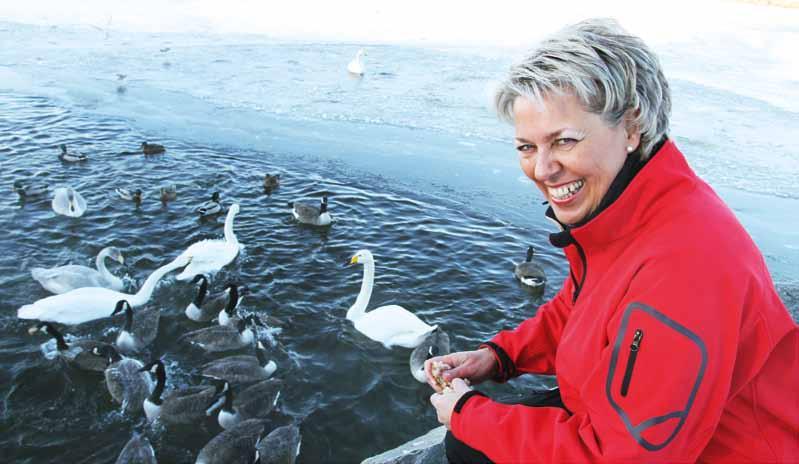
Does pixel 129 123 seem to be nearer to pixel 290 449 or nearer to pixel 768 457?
pixel 290 449

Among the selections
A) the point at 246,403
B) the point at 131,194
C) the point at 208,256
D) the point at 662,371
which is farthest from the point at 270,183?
the point at 662,371

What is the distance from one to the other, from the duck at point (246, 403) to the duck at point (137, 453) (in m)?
0.66

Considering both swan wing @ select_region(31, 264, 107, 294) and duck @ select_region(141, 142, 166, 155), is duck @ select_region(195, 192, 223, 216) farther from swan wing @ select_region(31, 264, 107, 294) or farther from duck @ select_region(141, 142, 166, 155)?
duck @ select_region(141, 142, 166, 155)

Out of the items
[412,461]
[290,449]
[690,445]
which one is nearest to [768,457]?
[690,445]

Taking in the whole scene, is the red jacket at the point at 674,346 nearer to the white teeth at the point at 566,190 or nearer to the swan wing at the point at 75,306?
the white teeth at the point at 566,190

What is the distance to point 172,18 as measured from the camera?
25.8 meters

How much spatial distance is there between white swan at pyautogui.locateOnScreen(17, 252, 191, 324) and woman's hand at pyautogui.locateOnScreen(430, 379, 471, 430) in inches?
208

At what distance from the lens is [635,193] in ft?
6.92

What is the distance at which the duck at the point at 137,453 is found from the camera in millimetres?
4406

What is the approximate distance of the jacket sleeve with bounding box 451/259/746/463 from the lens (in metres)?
1.75

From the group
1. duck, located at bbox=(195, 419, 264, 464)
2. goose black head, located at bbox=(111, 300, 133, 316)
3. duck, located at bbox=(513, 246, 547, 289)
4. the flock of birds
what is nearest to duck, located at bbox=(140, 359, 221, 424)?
Result: the flock of birds

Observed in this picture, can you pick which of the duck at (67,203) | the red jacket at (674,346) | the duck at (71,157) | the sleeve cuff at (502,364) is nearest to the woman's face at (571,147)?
the red jacket at (674,346)

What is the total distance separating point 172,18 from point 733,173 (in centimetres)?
2441

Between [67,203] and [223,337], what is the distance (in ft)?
14.2
